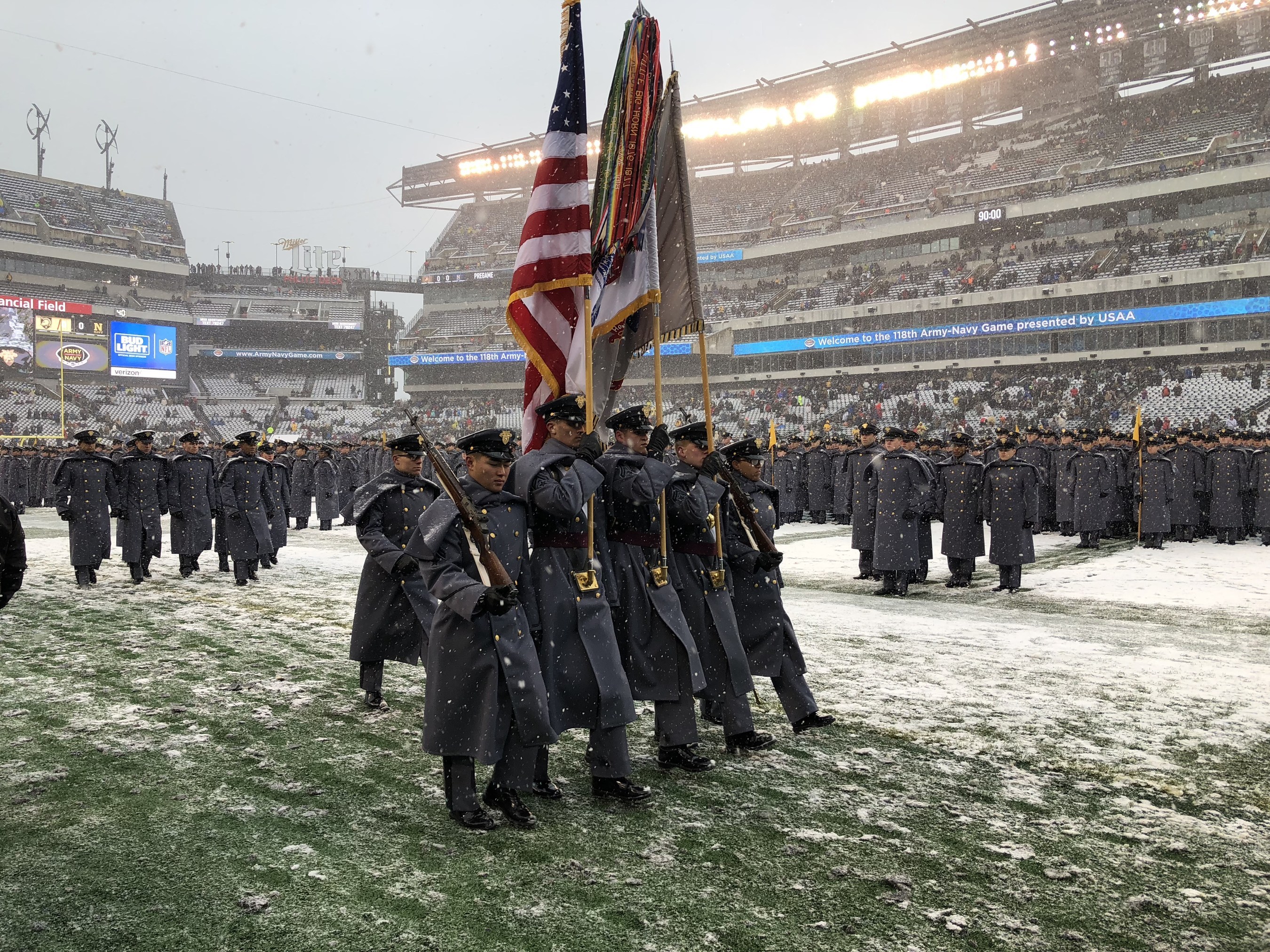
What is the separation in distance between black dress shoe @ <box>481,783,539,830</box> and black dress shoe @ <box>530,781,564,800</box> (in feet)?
0.74

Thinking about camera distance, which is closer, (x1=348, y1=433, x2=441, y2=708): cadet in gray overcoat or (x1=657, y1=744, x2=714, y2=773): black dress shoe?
(x1=657, y1=744, x2=714, y2=773): black dress shoe

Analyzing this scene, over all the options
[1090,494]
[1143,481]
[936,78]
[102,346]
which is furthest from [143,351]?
[1143,481]

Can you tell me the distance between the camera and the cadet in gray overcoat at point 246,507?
11047 millimetres

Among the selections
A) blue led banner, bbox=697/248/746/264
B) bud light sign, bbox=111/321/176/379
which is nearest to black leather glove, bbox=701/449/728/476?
blue led banner, bbox=697/248/746/264

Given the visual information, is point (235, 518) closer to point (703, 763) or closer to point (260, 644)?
point (260, 644)

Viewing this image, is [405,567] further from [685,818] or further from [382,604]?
[685,818]

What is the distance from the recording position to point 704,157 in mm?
59031

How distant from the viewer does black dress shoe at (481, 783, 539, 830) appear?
3840 millimetres

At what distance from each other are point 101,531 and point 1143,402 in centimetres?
3442

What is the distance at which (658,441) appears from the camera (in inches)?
177

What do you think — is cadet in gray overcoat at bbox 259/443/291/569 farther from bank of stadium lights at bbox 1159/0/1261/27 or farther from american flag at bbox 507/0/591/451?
bank of stadium lights at bbox 1159/0/1261/27

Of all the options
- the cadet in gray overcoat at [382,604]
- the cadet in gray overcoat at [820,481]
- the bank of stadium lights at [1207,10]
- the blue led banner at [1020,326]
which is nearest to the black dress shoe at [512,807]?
the cadet in gray overcoat at [382,604]

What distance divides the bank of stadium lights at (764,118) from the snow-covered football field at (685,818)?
49.8m

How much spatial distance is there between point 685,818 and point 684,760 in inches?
25.9
